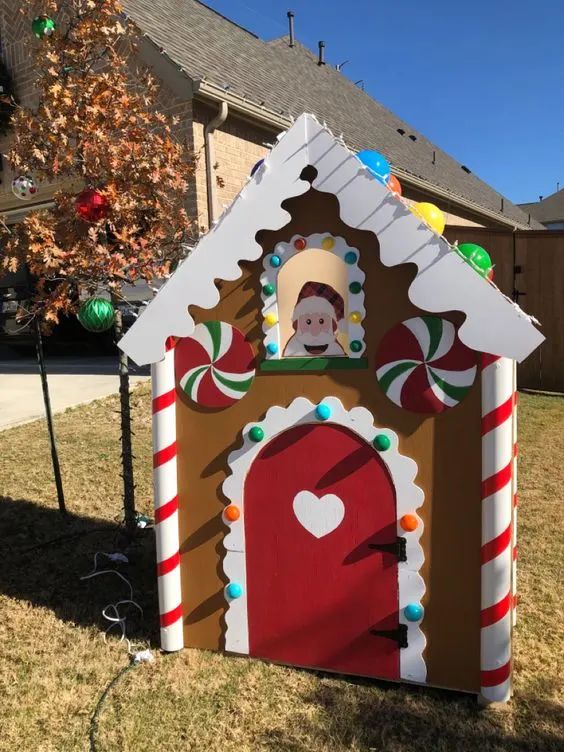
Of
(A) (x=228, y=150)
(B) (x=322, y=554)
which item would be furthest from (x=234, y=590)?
(A) (x=228, y=150)

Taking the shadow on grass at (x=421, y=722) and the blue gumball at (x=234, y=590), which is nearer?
the shadow on grass at (x=421, y=722)

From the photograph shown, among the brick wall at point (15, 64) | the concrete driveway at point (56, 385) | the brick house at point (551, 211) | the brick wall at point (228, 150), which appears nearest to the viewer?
the concrete driveway at point (56, 385)

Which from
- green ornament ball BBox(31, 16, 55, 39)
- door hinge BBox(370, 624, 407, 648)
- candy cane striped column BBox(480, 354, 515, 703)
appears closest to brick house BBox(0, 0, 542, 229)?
green ornament ball BBox(31, 16, 55, 39)

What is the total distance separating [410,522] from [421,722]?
0.89 m

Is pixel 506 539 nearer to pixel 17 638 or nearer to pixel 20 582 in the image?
pixel 17 638

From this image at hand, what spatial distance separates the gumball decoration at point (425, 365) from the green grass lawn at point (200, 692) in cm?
143

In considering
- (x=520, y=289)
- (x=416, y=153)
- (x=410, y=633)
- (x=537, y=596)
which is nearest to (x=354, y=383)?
(x=410, y=633)

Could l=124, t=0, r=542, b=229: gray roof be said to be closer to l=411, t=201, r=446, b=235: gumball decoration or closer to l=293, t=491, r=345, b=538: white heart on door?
l=411, t=201, r=446, b=235: gumball decoration

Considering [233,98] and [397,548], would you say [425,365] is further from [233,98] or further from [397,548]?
[233,98]

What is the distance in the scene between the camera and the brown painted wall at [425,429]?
2652 millimetres

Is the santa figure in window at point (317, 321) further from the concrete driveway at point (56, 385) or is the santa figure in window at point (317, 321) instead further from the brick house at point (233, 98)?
the concrete driveway at point (56, 385)

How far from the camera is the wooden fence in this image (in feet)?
33.0

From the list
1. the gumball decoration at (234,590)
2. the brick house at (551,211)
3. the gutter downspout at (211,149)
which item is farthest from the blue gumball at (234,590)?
the brick house at (551,211)

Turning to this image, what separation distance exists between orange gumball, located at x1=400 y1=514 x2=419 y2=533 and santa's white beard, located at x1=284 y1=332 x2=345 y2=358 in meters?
0.83
